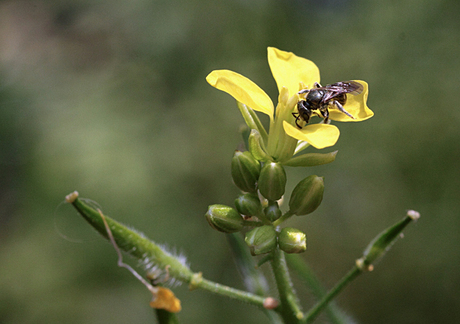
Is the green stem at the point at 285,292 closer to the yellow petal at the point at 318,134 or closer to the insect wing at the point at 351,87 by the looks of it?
the yellow petal at the point at 318,134

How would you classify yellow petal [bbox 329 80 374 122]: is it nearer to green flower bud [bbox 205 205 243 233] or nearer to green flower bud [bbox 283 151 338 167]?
green flower bud [bbox 283 151 338 167]

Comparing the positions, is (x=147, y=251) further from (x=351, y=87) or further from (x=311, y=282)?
(x=351, y=87)

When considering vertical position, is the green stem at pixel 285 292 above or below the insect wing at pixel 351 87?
below

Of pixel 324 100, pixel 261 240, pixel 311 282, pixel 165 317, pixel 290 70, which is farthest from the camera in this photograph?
pixel 311 282

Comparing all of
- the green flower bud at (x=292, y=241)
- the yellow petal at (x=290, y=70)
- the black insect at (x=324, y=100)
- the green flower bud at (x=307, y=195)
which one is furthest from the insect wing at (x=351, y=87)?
the green flower bud at (x=292, y=241)

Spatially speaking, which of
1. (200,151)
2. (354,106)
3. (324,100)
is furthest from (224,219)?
(200,151)

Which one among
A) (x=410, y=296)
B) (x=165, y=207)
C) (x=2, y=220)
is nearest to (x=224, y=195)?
(x=165, y=207)
